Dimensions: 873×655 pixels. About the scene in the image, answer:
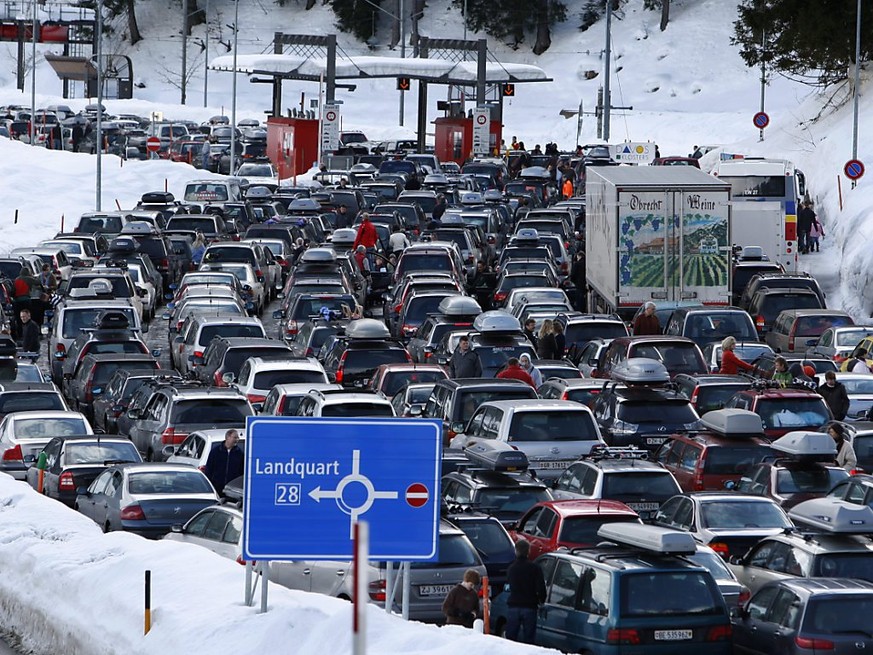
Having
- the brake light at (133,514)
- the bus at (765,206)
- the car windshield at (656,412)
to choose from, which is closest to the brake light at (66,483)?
the brake light at (133,514)

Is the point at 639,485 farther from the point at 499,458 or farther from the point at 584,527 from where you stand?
the point at 584,527

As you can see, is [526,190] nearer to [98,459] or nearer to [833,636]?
[98,459]

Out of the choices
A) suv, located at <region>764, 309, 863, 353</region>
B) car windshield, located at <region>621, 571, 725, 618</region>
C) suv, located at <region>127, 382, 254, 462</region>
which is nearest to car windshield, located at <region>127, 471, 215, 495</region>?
suv, located at <region>127, 382, 254, 462</region>

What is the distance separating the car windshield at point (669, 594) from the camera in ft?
46.5

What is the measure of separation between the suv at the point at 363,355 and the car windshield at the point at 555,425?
272 inches

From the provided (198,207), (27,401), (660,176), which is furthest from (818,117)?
(27,401)

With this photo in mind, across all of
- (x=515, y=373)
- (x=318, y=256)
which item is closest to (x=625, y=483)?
(x=515, y=373)

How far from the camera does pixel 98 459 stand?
2223 cm

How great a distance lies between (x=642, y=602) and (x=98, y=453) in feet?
31.9

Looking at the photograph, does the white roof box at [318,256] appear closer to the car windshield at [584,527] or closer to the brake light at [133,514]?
the brake light at [133,514]

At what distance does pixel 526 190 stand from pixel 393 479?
54828mm

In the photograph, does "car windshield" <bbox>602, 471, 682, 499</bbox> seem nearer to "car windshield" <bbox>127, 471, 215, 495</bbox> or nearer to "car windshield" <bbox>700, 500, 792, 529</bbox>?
"car windshield" <bbox>700, 500, 792, 529</bbox>

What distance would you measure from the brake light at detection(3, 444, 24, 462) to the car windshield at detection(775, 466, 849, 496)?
9115 millimetres

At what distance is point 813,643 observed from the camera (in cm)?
1391
